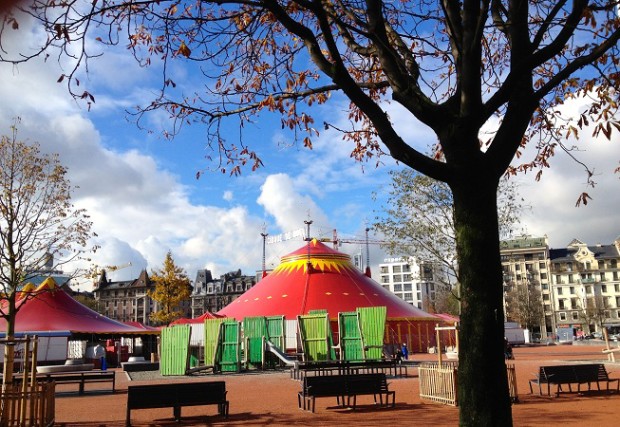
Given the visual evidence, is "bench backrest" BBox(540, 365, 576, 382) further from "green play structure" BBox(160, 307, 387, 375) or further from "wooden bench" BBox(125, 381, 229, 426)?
"wooden bench" BBox(125, 381, 229, 426)

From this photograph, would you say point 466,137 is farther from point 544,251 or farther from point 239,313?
point 544,251

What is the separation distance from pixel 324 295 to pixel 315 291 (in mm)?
642

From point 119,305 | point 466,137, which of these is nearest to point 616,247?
point 119,305

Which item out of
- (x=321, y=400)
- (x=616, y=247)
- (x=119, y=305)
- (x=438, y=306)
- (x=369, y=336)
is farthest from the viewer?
(x=119, y=305)

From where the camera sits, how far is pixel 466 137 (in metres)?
5.54

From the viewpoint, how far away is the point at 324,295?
34531mm

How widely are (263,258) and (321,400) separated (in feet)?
267

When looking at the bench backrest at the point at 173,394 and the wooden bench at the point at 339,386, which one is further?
the wooden bench at the point at 339,386

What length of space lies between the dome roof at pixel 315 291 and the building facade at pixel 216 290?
65778 mm

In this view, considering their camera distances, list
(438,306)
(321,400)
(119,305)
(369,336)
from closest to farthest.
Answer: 1. (321,400)
2. (369,336)
3. (438,306)
4. (119,305)

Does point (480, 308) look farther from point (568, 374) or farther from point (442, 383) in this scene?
point (568, 374)

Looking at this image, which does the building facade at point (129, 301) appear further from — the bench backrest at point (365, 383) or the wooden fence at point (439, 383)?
the bench backrest at point (365, 383)

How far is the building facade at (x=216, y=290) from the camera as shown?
10388 centimetres

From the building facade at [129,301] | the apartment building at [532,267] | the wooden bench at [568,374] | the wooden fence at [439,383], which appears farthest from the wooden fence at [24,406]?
the building facade at [129,301]
